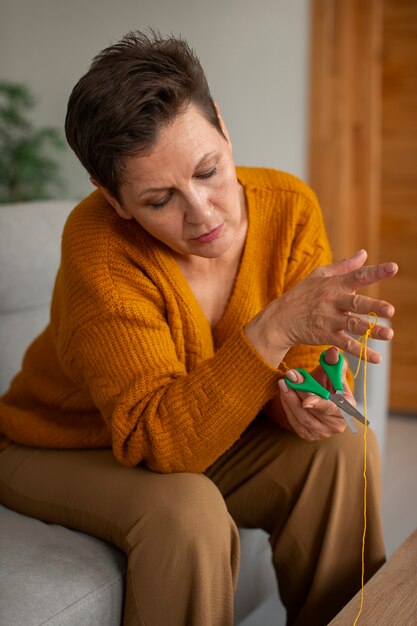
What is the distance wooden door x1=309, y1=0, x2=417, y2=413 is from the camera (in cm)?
303

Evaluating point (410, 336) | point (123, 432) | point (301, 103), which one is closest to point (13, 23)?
point (301, 103)

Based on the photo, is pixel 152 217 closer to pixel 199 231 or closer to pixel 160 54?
pixel 199 231

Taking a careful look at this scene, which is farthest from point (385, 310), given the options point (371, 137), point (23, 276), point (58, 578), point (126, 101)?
point (371, 137)

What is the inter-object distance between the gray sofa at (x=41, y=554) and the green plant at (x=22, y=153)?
149 centimetres

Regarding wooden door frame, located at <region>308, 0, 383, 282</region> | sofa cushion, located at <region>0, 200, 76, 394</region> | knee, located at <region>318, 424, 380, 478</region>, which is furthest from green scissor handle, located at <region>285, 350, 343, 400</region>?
wooden door frame, located at <region>308, 0, 383, 282</region>

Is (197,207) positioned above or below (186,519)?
above

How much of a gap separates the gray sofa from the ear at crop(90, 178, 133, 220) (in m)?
0.52

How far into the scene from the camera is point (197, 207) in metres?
1.28

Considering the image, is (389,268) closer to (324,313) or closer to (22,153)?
(324,313)

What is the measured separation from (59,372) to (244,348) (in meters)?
0.44

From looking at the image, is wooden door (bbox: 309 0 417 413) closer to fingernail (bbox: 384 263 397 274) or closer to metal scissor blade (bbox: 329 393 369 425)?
metal scissor blade (bbox: 329 393 369 425)

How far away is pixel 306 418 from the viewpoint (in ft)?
→ 4.42

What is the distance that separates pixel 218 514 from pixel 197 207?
458mm

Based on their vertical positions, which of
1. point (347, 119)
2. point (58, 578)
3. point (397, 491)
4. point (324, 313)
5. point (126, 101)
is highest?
point (126, 101)
